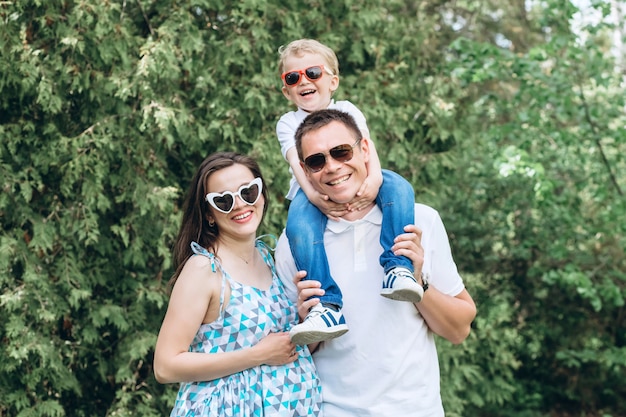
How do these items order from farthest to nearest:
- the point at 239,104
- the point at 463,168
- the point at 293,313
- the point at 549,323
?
1. the point at 549,323
2. the point at 463,168
3. the point at 239,104
4. the point at 293,313

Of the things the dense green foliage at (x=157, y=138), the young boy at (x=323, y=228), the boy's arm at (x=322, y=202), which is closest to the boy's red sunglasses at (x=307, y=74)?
the young boy at (x=323, y=228)

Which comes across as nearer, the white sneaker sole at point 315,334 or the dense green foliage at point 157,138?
the white sneaker sole at point 315,334

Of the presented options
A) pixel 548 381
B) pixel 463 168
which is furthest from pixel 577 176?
pixel 548 381

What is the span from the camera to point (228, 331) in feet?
8.15

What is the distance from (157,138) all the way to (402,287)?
119 inches

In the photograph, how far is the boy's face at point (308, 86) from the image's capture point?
10.6ft

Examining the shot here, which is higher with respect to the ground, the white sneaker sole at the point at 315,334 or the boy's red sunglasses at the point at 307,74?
the boy's red sunglasses at the point at 307,74

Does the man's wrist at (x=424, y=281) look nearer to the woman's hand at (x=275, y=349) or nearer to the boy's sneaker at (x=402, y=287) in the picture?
the boy's sneaker at (x=402, y=287)

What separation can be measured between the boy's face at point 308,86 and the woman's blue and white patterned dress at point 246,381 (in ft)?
3.24

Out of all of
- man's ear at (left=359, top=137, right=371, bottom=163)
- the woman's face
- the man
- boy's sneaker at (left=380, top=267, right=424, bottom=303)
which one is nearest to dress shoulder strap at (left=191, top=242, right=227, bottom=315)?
the woman's face

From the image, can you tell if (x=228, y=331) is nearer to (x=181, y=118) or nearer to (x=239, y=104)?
(x=181, y=118)

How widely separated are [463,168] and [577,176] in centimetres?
109

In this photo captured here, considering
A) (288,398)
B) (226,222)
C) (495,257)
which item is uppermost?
(226,222)

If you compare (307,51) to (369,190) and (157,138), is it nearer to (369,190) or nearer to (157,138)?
(369,190)
